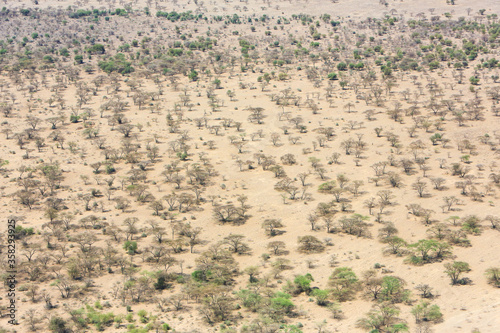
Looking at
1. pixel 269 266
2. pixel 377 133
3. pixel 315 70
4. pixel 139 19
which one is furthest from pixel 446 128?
pixel 139 19

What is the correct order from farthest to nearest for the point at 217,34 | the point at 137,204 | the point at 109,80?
1. the point at 217,34
2. the point at 109,80
3. the point at 137,204

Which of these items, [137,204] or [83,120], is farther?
[83,120]

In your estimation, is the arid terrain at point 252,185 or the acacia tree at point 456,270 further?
the acacia tree at point 456,270

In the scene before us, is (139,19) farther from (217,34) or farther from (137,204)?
(137,204)

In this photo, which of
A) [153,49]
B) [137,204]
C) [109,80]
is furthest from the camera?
[153,49]

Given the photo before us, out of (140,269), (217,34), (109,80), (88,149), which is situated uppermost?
(217,34)

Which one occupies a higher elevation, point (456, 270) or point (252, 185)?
point (252, 185)

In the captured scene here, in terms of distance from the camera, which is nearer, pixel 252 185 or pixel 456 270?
pixel 456 270

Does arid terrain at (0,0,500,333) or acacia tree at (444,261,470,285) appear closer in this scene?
arid terrain at (0,0,500,333)
